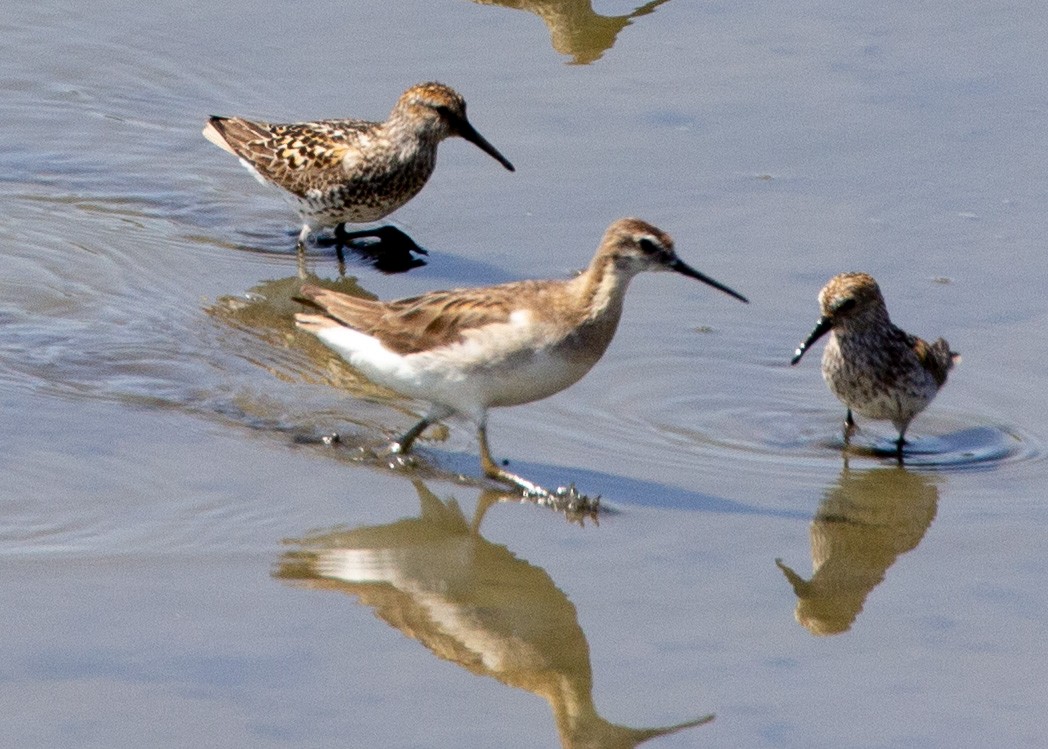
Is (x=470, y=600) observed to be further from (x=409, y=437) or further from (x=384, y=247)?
(x=384, y=247)

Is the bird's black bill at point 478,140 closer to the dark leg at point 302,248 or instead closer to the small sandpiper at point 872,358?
the dark leg at point 302,248

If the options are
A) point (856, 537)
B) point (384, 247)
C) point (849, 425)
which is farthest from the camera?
point (384, 247)

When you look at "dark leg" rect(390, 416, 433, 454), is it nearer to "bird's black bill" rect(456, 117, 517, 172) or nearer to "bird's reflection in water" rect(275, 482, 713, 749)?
"bird's reflection in water" rect(275, 482, 713, 749)

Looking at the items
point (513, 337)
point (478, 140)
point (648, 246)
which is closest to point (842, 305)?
point (648, 246)

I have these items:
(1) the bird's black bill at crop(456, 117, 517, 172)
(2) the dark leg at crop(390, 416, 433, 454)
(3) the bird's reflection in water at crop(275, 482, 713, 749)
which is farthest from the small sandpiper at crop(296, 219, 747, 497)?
(1) the bird's black bill at crop(456, 117, 517, 172)

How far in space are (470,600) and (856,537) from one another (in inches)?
74.2

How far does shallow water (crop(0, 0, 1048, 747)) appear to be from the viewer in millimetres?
6562

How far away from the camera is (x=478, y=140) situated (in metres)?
11.8

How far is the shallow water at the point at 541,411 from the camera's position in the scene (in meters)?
6.56

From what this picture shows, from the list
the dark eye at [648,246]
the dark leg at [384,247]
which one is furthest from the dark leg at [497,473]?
the dark leg at [384,247]

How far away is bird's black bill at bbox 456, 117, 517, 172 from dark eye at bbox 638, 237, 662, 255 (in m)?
3.56

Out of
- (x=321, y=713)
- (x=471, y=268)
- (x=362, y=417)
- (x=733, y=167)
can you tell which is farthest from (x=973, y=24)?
(x=321, y=713)

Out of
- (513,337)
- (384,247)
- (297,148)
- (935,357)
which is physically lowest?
(384,247)

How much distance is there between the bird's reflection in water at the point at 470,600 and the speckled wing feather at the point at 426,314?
84 cm
